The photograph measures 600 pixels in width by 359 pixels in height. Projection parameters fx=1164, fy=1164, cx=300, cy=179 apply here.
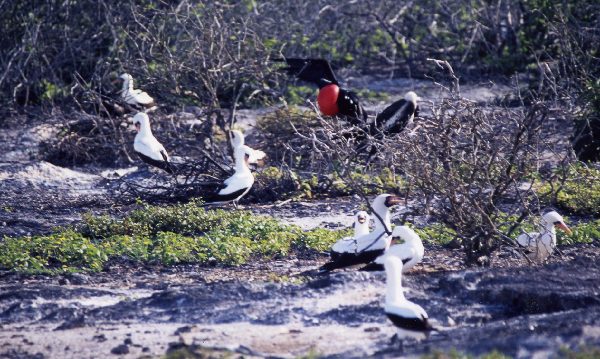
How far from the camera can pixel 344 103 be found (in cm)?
1061

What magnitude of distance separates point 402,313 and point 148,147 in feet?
15.6

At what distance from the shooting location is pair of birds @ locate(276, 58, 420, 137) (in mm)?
10008

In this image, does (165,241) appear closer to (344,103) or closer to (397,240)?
(397,240)

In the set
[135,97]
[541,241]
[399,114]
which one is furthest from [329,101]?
[541,241]

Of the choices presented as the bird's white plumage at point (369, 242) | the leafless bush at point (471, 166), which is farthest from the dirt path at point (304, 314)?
the leafless bush at point (471, 166)

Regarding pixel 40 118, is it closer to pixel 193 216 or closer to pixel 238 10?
pixel 238 10

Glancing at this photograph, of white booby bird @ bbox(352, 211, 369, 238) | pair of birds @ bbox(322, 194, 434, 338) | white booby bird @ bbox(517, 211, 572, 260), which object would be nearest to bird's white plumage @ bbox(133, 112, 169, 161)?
white booby bird @ bbox(352, 211, 369, 238)

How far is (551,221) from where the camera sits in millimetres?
7586

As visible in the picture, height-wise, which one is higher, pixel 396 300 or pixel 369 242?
pixel 396 300

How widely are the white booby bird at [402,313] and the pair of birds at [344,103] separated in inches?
157

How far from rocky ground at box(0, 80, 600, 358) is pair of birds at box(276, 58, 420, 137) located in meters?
2.71

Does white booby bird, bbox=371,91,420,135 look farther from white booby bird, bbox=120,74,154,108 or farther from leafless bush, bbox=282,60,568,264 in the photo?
leafless bush, bbox=282,60,568,264

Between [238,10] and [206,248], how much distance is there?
670 cm

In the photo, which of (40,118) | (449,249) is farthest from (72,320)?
(40,118)
